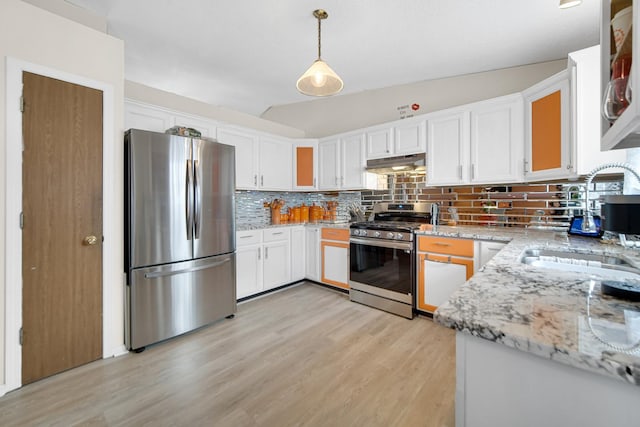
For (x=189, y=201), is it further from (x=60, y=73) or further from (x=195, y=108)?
(x=195, y=108)

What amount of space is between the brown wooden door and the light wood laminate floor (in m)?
0.22

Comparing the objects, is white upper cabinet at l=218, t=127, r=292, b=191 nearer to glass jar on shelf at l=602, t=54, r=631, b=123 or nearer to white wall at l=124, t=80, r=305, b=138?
white wall at l=124, t=80, r=305, b=138

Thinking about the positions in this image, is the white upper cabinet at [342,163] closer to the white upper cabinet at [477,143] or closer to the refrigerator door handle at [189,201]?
the white upper cabinet at [477,143]

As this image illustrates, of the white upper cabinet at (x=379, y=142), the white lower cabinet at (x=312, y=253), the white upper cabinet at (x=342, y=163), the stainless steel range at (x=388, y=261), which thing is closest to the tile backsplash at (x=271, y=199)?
the white upper cabinet at (x=342, y=163)

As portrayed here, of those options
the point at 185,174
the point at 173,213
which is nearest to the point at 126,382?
the point at 173,213

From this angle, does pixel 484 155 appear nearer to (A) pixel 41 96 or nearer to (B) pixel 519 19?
(B) pixel 519 19

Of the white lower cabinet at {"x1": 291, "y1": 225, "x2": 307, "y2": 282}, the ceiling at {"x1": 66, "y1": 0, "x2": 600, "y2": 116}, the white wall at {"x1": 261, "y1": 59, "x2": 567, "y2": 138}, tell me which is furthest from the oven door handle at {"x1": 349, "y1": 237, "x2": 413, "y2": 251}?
the ceiling at {"x1": 66, "y1": 0, "x2": 600, "y2": 116}

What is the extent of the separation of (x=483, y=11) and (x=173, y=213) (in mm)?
2873

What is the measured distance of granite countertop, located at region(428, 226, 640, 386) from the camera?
49 centimetres

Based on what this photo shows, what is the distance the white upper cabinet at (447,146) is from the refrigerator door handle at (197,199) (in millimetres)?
2321

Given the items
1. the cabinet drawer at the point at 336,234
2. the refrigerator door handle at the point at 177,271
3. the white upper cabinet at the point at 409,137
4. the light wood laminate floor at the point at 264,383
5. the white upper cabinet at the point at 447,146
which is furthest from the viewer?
the cabinet drawer at the point at 336,234

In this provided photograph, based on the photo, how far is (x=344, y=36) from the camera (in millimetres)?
2488

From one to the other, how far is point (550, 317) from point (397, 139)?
288cm

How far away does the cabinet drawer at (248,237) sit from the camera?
314 centimetres
